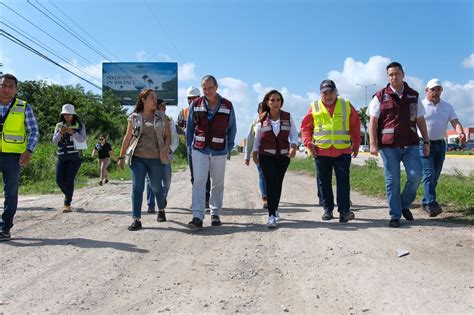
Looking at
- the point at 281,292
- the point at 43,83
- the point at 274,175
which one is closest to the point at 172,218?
the point at 274,175

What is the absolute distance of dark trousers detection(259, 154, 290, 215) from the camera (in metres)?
6.21

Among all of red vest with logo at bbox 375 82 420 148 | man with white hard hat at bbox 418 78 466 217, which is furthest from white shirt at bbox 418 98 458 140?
red vest with logo at bbox 375 82 420 148

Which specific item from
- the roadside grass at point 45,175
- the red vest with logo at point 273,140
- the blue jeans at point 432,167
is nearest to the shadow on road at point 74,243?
the red vest with logo at point 273,140

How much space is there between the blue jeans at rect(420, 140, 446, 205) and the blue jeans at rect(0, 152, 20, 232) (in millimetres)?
5507

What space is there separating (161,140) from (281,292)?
3341 millimetres

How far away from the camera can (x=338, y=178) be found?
642 centimetres

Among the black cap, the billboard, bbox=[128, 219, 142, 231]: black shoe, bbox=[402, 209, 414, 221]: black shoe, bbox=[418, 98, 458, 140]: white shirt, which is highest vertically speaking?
the billboard

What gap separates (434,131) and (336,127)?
1.57 m

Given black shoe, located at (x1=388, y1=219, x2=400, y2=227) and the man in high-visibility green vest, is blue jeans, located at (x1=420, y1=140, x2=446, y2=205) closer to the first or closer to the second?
black shoe, located at (x1=388, y1=219, x2=400, y2=227)

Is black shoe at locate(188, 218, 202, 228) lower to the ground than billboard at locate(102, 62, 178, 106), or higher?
lower

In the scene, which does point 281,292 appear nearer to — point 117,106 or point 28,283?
point 28,283

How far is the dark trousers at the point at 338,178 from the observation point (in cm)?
632

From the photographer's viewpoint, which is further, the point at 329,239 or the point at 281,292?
the point at 329,239

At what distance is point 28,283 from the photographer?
3832 millimetres
